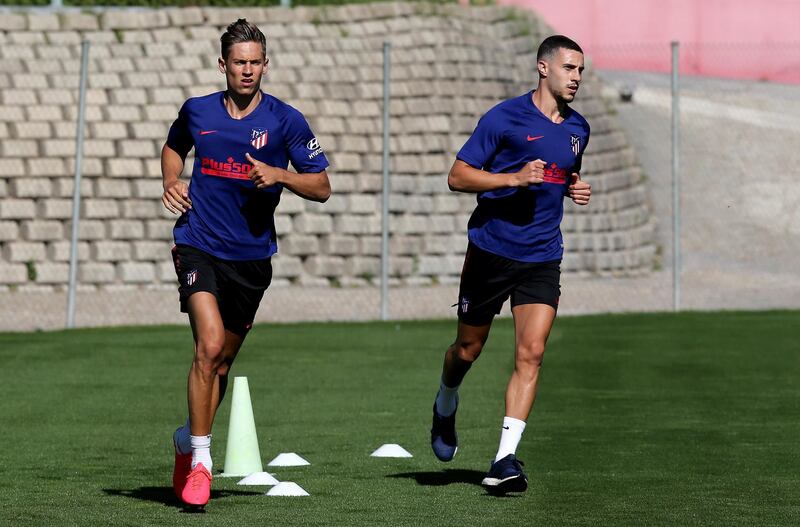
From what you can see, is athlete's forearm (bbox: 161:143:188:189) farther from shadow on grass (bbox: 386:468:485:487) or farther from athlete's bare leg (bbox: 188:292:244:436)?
shadow on grass (bbox: 386:468:485:487)

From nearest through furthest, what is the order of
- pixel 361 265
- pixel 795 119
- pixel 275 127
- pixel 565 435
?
pixel 275 127
pixel 565 435
pixel 361 265
pixel 795 119

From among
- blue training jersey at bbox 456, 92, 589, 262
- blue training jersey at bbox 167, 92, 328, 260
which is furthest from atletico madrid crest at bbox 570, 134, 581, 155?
blue training jersey at bbox 167, 92, 328, 260

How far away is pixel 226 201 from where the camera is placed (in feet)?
24.9

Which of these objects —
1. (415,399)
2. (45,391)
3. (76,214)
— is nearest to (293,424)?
(415,399)

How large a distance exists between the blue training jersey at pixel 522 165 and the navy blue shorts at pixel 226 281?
1070 millimetres

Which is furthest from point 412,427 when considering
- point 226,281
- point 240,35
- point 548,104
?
point 240,35

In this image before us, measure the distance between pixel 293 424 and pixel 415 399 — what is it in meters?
1.62

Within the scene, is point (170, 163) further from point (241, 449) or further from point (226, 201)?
point (241, 449)

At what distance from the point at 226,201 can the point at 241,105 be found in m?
0.42

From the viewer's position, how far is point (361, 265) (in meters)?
23.6

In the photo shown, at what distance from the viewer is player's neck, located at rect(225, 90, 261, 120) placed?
7629 millimetres

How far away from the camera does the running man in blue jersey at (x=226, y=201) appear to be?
24.6ft

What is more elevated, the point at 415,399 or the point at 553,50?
the point at 553,50

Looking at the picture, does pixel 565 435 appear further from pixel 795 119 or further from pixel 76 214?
pixel 795 119
